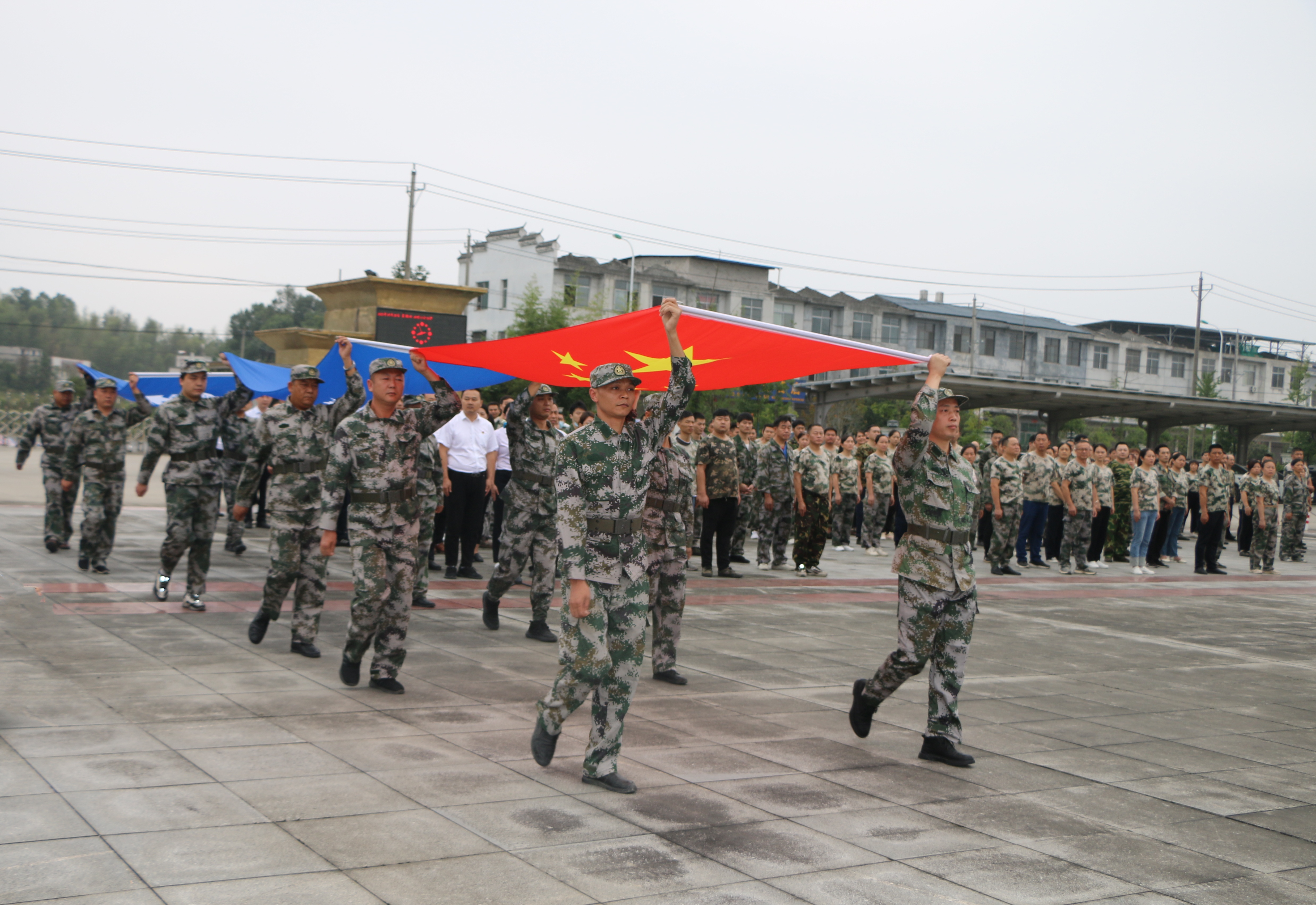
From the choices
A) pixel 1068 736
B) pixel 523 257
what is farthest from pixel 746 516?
pixel 523 257

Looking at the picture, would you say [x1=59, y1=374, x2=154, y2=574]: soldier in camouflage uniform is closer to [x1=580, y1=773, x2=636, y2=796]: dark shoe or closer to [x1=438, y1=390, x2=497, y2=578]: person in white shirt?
[x1=438, y1=390, x2=497, y2=578]: person in white shirt

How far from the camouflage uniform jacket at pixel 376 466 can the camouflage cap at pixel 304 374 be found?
1356 millimetres

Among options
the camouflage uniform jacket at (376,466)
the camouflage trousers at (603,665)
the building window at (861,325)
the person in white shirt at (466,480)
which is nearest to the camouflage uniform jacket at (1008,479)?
the person in white shirt at (466,480)

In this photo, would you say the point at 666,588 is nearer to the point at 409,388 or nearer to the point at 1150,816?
the point at 1150,816

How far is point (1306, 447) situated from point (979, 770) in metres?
72.3

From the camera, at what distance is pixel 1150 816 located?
520 cm

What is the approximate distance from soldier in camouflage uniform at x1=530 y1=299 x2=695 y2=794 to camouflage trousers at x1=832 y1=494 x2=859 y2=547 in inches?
600

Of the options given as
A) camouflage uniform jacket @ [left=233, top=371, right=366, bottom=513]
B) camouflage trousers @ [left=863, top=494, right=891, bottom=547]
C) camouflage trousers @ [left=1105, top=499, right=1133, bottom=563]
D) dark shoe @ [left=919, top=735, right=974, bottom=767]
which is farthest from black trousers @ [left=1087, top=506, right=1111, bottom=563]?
camouflage uniform jacket @ [left=233, top=371, right=366, bottom=513]

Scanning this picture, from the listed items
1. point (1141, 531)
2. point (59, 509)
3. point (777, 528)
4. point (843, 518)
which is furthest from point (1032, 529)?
point (59, 509)

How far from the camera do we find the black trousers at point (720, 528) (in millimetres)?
13906

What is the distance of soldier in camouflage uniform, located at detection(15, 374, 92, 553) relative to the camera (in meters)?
13.3

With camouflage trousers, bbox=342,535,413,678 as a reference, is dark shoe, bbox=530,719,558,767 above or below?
below

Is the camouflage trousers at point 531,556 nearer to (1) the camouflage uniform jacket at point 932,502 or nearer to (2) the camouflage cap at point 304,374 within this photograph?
(2) the camouflage cap at point 304,374

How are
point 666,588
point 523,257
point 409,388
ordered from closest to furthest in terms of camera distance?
point 666,588 < point 409,388 < point 523,257
